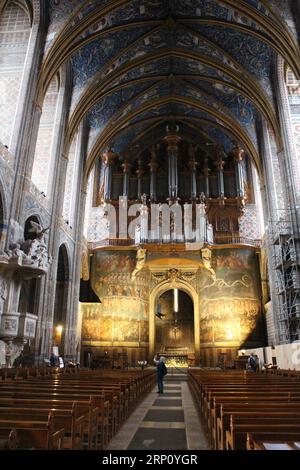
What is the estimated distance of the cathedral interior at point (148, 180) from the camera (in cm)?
1448

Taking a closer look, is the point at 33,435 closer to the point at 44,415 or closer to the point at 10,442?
the point at 10,442

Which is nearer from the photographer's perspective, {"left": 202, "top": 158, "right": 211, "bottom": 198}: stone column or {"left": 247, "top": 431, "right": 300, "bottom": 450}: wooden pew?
{"left": 247, "top": 431, "right": 300, "bottom": 450}: wooden pew

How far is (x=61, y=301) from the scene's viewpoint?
1925cm

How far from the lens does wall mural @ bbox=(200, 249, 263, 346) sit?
22.0 m

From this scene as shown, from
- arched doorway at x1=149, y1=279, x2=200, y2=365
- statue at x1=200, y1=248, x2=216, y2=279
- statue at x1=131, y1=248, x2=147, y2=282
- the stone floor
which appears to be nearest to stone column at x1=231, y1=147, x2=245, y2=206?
statue at x1=200, y1=248, x2=216, y2=279

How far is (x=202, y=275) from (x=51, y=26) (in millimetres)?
16485

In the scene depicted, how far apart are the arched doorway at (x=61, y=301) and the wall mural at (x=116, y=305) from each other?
3.50 meters

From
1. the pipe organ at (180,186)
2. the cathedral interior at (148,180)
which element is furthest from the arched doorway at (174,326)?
the pipe organ at (180,186)

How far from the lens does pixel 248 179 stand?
26984 millimetres

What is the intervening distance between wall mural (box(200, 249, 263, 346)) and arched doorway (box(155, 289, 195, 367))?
5.26 m

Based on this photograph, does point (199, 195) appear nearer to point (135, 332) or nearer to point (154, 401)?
point (135, 332)

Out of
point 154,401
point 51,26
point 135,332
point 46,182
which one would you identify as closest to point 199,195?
point 135,332

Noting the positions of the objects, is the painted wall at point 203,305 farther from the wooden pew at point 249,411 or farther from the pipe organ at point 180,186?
the wooden pew at point 249,411

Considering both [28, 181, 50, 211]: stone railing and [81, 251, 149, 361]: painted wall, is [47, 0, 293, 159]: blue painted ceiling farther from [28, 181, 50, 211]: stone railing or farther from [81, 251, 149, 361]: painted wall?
[81, 251, 149, 361]: painted wall
